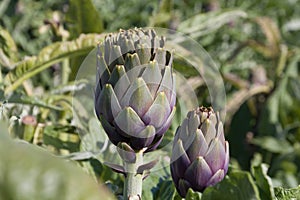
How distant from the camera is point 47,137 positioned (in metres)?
0.96

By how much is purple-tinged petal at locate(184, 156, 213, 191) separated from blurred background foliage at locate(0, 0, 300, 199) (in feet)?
0.08

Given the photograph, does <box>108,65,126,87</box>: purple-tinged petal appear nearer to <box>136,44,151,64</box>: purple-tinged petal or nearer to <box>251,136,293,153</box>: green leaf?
<box>136,44,151,64</box>: purple-tinged petal

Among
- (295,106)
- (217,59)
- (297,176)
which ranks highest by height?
(217,59)

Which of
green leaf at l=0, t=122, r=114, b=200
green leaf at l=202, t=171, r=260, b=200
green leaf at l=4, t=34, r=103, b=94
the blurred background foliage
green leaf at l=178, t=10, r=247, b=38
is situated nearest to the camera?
green leaf at l=0, t=122, r=114, b=200

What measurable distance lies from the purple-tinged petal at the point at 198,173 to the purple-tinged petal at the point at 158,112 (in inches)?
2.1

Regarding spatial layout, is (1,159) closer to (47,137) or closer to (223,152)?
(223,152)

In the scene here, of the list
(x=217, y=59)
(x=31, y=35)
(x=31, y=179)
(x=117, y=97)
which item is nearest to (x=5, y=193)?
(x=31, y=179)

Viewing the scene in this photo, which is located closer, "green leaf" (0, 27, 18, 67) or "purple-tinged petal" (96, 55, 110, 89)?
"purple-tinged petal" (96, 55, 110, 89)

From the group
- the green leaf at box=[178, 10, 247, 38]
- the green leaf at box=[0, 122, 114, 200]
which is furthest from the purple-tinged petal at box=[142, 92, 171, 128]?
the green leaf at box=[178, 10, 247, 38]

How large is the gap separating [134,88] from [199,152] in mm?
93

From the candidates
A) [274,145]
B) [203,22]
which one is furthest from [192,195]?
[274,145]

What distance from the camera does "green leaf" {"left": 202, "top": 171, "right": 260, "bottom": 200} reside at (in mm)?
551

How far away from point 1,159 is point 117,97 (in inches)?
11.3

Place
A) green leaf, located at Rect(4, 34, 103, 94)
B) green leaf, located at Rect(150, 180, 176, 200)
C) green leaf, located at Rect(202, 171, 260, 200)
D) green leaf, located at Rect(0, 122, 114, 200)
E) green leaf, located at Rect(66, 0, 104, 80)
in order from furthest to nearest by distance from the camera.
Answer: green leaf, located at Rect(66, 0, 104, 80) → green leaf, located at Rect(4, 34, 103, 94) → green leaf, located at Rect(150, 180, 176, 200) → green leaf, located at Rect(202, 171, 260, 200) → green leaf, located at Rect(0, 122, 114, 200)
